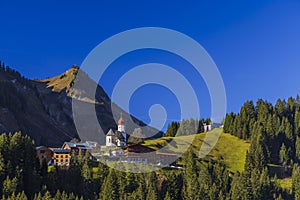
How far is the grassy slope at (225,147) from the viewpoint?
142 meters

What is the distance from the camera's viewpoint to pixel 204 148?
158250 millimetres

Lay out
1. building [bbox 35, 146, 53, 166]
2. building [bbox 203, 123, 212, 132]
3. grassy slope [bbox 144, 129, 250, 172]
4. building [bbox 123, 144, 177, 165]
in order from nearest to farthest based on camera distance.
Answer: building [bbox 35, 146, 53, 166] < building [bbox 123, 144, 177, 165] < grassy slope [bbox 144, 129, 250, 172] < building [bbox 203, 123, 212, 132]

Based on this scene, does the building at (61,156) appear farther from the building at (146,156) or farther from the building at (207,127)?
the building at (207,127)

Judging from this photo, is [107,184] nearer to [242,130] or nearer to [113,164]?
[113,164]

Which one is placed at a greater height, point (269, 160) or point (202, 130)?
point (202, 130)

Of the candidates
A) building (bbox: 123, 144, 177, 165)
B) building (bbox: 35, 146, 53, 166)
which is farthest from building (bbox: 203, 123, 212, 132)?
building (bbox: 35, 146, 53, 166)

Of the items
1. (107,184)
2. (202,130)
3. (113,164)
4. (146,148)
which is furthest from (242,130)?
(107,184)

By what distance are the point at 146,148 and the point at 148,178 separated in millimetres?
32568

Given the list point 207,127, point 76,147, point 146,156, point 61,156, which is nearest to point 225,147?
point 207,127

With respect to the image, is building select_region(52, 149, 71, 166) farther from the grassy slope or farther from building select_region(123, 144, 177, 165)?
the grassy slope

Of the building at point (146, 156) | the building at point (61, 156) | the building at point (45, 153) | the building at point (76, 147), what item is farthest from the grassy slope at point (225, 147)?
the building at point (45, 153)

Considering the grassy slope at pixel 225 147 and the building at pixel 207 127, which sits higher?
the building at pixel 207 127

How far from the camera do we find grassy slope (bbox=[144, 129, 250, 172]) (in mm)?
142500

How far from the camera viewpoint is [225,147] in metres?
156
